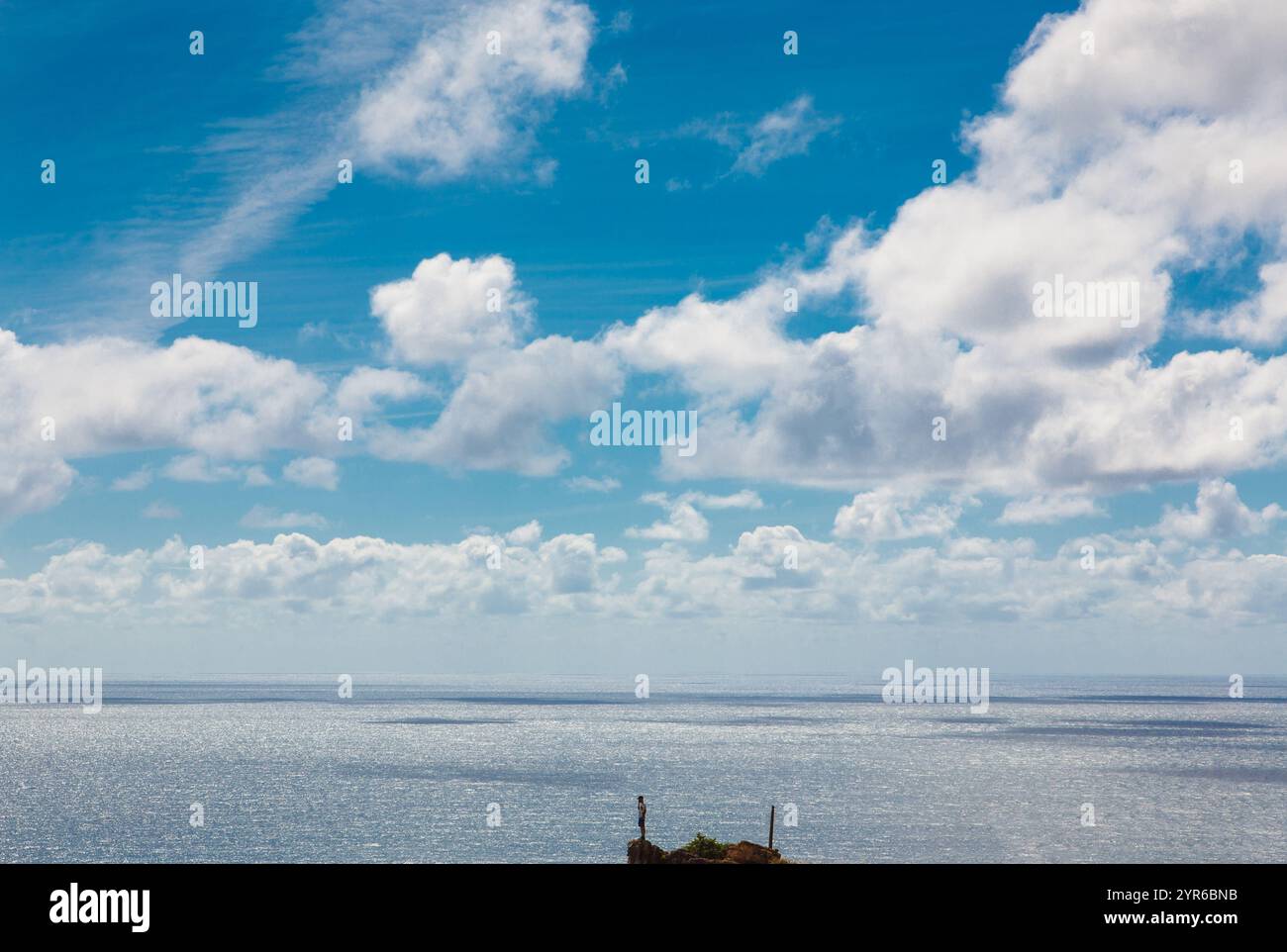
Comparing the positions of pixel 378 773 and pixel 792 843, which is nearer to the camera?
pixel 792 843

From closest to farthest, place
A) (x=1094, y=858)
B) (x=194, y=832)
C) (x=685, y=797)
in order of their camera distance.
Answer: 1. (x=1094, y=858)
2. (x=194, y=832)
3. (x=685, y=797)

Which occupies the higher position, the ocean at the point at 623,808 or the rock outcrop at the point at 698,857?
the rock outcrop at the point at 698,857

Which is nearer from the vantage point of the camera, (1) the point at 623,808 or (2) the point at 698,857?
(2) the point at 698,857

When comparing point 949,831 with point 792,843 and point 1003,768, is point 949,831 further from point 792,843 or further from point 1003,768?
point 1003,768

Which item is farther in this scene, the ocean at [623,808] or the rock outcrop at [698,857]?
the ocean at [623,808]

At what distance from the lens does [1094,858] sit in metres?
100

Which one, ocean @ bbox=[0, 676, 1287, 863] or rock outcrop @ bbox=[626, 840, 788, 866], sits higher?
rock outcrop @ bbox=[626, 840, 788, 866]

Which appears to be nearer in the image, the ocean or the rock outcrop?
the rock outcrop

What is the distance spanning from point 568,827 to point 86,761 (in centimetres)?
11527

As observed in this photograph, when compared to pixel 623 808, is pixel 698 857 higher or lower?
Result: higher
